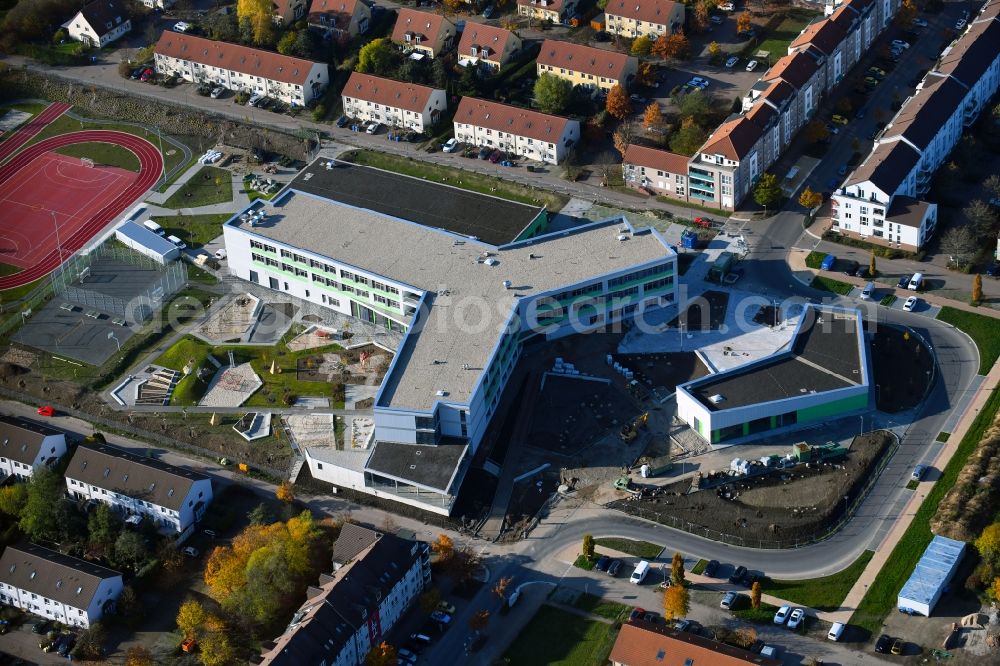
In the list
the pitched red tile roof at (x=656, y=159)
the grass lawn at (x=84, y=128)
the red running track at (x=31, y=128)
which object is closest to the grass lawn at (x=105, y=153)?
the grass lawn at (x=84, y=128)

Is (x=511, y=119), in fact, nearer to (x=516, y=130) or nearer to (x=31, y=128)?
(x=516, y=130)

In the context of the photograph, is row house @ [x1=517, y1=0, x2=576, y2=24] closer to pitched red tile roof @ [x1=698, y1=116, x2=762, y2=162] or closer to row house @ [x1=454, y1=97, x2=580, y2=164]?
row house @ [x1=454, y1=97, x2=580, y2=164]

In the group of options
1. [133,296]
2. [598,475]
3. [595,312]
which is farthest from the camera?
[133,296]

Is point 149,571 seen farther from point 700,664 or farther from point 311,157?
point 311,157

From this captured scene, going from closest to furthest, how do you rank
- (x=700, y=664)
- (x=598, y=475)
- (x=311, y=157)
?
(x=700, y=664) → (x=598, y=475) → (x=311, y=157)

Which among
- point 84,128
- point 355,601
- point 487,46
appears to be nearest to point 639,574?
point 355,601

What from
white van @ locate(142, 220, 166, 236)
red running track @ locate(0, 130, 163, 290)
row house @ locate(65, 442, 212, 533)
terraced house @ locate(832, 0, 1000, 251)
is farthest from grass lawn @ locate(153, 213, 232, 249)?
terraced house @ locate(832, 0, 1000, 251)

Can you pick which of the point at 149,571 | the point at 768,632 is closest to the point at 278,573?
the point at 149,571
